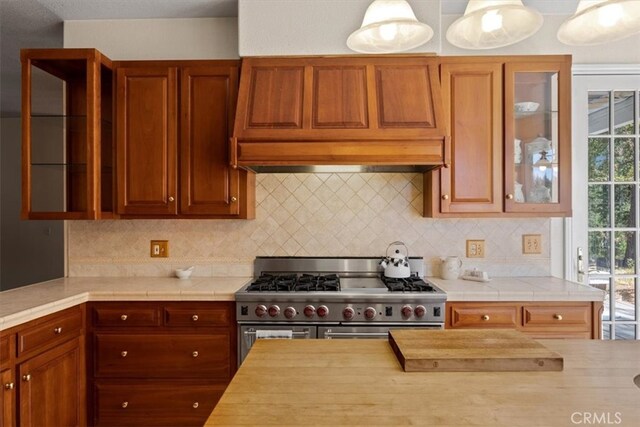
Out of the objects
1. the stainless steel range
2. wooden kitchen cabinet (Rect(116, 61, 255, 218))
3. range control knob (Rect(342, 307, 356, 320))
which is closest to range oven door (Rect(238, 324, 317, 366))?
the stainless steel range

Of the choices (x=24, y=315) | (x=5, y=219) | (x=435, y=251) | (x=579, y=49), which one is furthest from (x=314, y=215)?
(x=5, y=219)

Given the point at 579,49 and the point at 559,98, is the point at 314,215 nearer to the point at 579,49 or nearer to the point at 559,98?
the point at 559,98

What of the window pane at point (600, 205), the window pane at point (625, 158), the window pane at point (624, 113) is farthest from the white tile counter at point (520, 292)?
the window pane at point (624, 113)

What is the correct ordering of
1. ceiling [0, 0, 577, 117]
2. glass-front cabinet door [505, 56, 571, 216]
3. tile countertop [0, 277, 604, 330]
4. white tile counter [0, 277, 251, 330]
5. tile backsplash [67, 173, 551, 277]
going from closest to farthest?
white tile counter [0, 277, 251, 330] → tile countertop [0, 277, 604, 330] → glass-front cabinet door [505, 56, 571, 216] → ceiling [0, 0, 577, 117] → tile backsplash [67, 173, 551, 277]

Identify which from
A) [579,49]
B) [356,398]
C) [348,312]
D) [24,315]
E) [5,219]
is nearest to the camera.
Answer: [356,398]

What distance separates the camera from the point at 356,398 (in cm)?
95

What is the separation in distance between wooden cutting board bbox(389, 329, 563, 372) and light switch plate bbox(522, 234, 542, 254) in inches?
68.4

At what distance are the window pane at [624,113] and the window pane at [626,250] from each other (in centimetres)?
73

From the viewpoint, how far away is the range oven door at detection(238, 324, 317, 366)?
225 centimetres

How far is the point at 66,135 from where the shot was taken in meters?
2.52

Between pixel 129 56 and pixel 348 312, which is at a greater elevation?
pixel 129 56

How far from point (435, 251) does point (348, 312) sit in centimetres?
96

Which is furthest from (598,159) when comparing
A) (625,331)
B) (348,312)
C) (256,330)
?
(256,330)

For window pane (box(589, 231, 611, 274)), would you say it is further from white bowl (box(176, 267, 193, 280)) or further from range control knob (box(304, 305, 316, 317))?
white bowl (box(176, 267, 193, 280))
